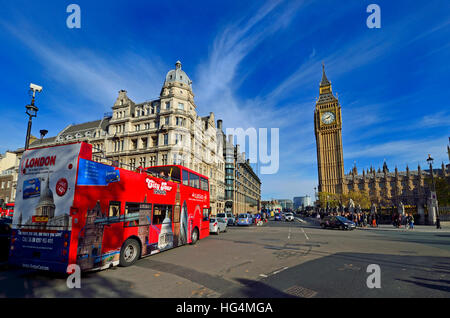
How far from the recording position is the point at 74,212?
6.55m

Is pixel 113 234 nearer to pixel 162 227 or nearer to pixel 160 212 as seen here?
pixel 160 212

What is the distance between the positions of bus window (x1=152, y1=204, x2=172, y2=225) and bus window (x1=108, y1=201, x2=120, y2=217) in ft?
7.48

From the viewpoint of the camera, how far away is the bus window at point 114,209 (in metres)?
A: 7.68

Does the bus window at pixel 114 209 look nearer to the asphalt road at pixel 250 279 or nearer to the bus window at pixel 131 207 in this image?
the bus window at pixel 131 207

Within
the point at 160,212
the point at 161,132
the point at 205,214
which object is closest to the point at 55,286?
the point at 160,212

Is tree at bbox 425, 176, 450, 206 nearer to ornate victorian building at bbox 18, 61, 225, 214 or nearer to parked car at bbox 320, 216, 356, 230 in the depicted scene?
parked car at bbox 320, 216, 356, 230

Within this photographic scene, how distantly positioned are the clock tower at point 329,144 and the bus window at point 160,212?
106 m

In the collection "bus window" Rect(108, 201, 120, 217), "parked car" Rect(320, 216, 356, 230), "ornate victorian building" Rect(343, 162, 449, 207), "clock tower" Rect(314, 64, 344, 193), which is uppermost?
"clock tower" Rect(314, 64, 344, 193)

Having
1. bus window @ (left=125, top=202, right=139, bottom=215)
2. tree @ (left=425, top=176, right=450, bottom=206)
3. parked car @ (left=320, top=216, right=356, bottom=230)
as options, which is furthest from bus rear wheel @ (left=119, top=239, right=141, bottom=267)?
tree @ (left=425, top=176, right=450, bottom=206)

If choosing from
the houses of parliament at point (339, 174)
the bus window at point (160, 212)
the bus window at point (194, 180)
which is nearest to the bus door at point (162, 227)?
the bus window at point (160, 212)

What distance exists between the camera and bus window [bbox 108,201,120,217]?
768cm

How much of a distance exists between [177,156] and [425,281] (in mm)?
35445

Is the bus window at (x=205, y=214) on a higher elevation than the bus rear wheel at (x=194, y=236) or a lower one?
higher
